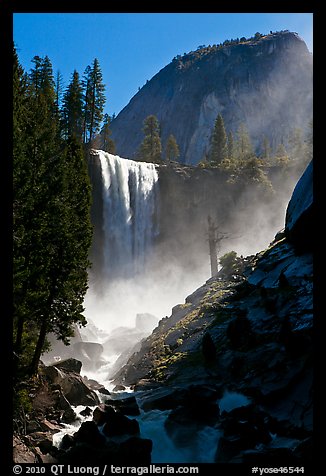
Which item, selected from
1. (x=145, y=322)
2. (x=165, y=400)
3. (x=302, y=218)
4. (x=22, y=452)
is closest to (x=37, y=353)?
(x=165, y=400)

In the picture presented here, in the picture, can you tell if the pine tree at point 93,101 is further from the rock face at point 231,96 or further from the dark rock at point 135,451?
the rock face at point 231,96

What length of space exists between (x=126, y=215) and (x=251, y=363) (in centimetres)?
3486

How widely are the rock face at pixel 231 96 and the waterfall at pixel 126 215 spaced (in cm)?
8763

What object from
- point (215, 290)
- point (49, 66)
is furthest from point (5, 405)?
point (49, 66)

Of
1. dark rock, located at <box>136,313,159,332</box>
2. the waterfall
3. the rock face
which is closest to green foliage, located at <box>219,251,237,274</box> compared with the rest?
dark rock, located at <box>136,313,159,332</box>

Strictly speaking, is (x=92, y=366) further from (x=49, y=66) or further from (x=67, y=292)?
(x=49, y=66)

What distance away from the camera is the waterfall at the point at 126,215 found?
49594mm

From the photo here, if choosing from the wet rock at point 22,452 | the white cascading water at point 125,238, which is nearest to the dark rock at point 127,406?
the wet rock at point 22,452

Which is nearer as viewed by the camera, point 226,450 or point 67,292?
point 226,450

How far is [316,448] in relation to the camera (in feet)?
19.6

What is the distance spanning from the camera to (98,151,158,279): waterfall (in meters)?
49.6

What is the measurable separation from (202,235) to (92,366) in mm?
28823

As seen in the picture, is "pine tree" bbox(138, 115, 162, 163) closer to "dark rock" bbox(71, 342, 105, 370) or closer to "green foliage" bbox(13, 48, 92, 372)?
"dark rock" bbox(71, 342, 105, 370)

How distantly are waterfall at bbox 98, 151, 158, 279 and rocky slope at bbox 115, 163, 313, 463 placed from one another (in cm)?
2286
